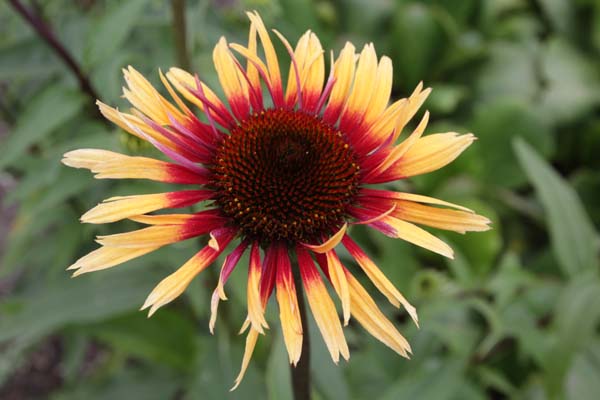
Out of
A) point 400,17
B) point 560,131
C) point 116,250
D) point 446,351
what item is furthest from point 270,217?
point 560,131

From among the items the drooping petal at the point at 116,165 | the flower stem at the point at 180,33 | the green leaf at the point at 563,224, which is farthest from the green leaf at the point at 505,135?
the drooping petal at the point at 116,165

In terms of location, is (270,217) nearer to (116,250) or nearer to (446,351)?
(116,250)

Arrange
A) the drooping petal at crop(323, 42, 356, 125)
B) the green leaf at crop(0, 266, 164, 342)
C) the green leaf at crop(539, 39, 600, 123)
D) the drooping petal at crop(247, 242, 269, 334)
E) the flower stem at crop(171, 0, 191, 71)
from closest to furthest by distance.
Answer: the drooping petal at crop(247, 242, 269, 334) < the drooping petal at crop(323, 42, 356, 125) < the flower stem at crop(171, 0, 191, 71) < the green leaf at crop(0, 266, 164, 342) < the green leaf at crop(539, 39, 600, 123)

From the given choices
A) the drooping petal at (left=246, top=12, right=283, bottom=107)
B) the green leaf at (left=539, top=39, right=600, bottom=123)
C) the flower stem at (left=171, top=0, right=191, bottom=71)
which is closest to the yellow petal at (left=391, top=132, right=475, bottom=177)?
the drooping petal at (left=246, top=12, right=283, bottom=107)

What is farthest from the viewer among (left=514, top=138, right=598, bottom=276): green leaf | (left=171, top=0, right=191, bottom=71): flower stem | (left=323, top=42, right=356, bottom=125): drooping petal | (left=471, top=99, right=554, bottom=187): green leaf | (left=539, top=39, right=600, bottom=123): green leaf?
(left=539, top=39, right=600, bottom=123): green leaf

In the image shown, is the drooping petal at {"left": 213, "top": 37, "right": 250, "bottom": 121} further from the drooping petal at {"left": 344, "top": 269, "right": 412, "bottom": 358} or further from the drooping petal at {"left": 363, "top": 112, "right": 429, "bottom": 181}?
the drooping petal at {"left": 344, "top": 269, "right": 412, "bottom": 358}

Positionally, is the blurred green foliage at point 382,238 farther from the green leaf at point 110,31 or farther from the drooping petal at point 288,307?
the drooping petal at point 288,307
